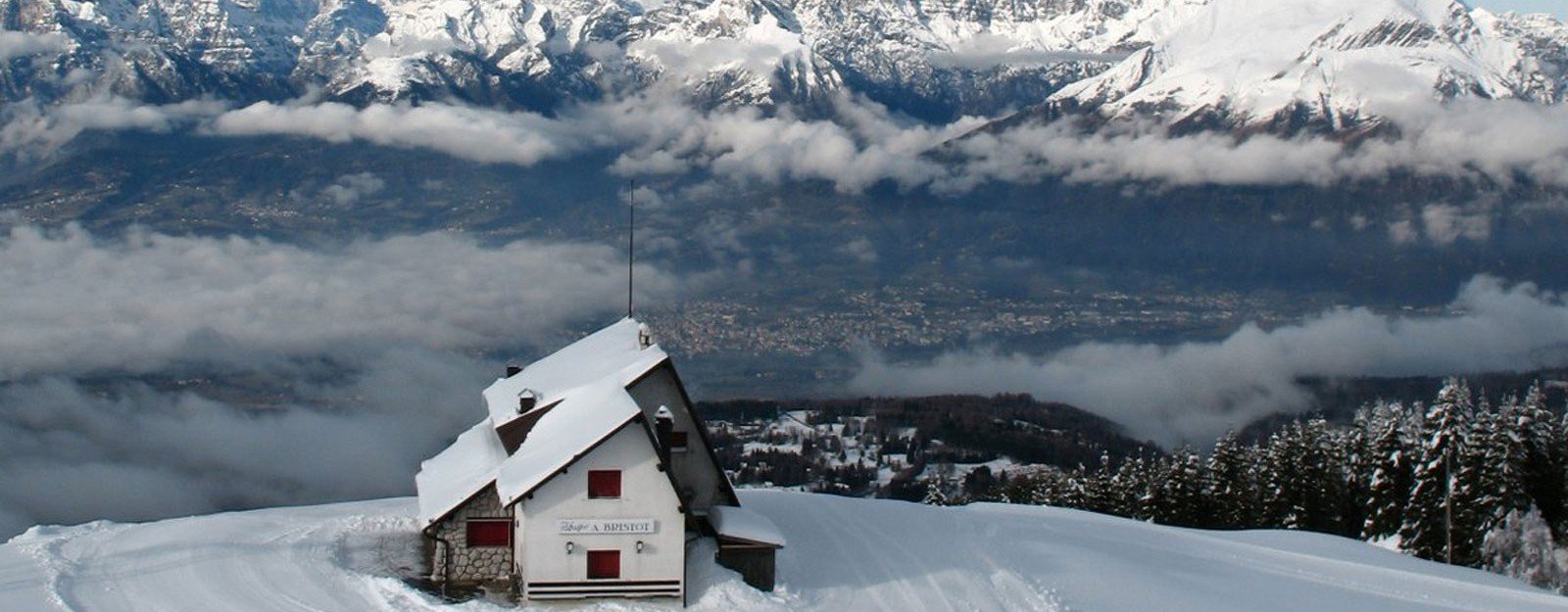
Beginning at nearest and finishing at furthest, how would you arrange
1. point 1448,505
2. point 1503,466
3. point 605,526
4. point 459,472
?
point 605,526
point 459,472
point 1503,466
point 1448,505

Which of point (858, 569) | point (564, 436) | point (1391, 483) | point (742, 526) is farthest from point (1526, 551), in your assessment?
point (564, 436)

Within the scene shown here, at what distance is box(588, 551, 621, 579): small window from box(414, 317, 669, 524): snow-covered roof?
2208mm

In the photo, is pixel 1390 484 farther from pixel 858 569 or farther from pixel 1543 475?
pixel 858 569

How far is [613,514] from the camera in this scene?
1275 inches

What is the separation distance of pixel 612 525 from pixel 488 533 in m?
3.94

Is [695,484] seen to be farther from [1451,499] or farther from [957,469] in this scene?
[957,469]

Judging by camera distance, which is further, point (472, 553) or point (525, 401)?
point (525, 401)

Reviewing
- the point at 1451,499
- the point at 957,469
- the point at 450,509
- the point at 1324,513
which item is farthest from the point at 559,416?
the point at 957,469

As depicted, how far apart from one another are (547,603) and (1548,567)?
34.6m

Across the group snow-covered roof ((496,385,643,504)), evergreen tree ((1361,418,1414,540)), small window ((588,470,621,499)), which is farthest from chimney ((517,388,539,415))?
evergreen tree ((1361,418,1414,540))

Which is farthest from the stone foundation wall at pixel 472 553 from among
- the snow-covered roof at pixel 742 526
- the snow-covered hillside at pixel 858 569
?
the snow-covered roof at pixel 742 526

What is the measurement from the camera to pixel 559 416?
35.3 meters

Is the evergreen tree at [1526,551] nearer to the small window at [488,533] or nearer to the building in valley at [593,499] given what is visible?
the building in valley at [593,499]

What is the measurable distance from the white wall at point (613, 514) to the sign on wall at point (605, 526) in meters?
0.09
